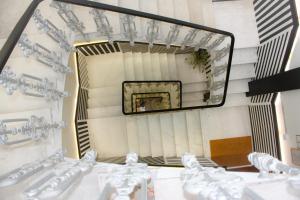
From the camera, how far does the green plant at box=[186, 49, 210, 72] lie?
18.2ft

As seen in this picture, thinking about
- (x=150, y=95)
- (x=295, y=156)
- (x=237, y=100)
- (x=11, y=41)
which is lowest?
(x=295, y=156)

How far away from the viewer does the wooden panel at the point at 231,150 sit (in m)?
5.71

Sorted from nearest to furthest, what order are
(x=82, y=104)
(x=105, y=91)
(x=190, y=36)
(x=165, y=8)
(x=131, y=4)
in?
(x=190, y=36) → (x=131, y=4) → (x=165, y=8) → (x=82, y=104) → (x=105, y=91)

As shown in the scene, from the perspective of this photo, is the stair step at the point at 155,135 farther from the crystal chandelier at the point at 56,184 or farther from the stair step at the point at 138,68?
the crystal chandelier at the point at 56,184

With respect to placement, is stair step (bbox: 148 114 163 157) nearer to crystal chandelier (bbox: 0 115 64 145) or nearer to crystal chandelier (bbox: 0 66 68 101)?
crystal chandelier (bbox: 0 66 68 101)

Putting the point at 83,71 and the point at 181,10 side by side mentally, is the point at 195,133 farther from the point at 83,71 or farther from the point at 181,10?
the point at 181,10

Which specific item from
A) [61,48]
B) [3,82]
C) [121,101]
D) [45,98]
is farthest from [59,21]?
[121,101]

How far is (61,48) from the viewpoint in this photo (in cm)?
319

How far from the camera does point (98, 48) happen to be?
213 inches

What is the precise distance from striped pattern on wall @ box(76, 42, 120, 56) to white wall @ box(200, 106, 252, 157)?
2.09 meters

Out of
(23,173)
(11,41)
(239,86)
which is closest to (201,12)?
(239,86)

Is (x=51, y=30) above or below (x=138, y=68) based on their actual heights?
below

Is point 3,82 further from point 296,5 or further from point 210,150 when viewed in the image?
point 210,150

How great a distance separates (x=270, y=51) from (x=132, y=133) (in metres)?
3.01
